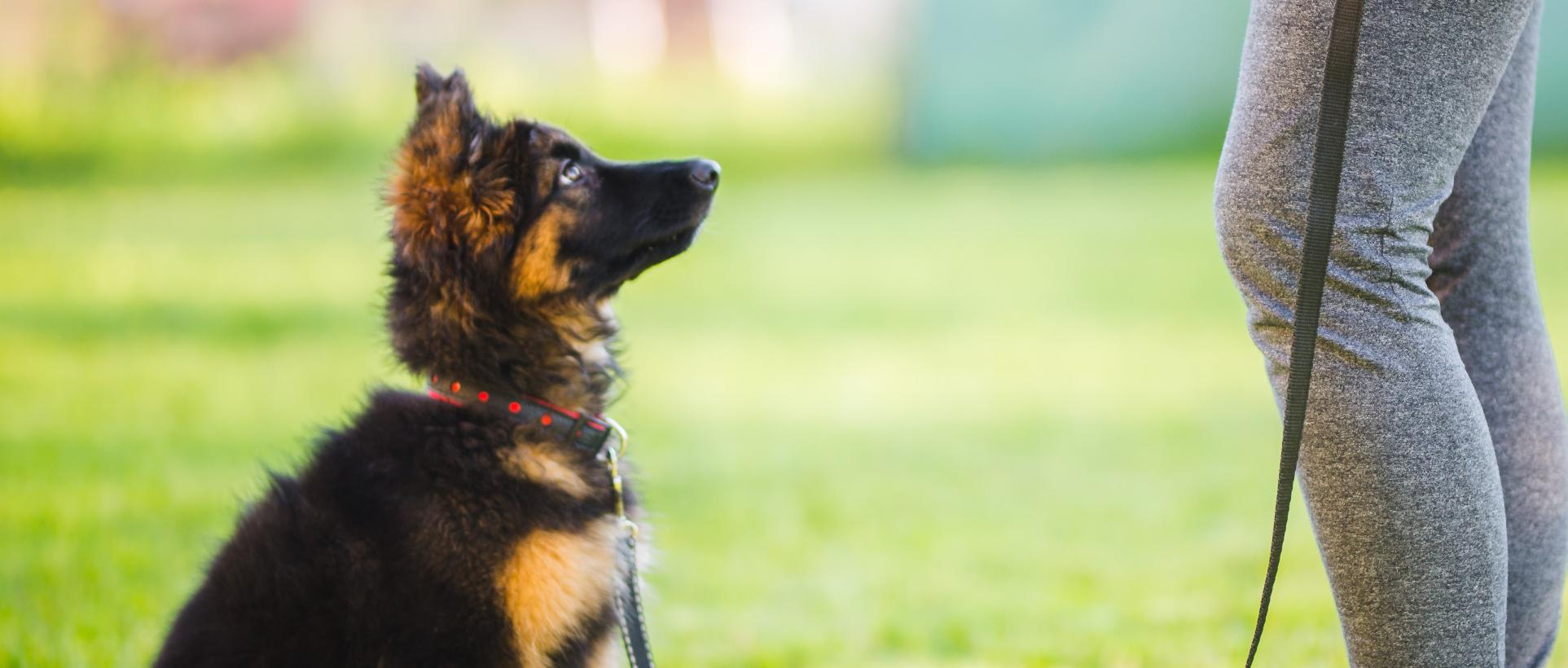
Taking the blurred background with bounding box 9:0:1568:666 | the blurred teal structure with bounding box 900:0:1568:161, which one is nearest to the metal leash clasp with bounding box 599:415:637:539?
the blurred background with bounding box 9:0:1568:666

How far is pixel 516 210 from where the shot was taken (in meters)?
2.44

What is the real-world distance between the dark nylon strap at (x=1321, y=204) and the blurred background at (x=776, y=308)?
1.32 meters

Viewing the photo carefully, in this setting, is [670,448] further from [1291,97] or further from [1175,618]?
[1291,97]

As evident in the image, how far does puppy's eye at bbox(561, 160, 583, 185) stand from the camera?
8.33 feet

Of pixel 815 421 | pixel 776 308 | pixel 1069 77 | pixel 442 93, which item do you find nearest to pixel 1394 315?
pixel 442 93

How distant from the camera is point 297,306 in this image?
25.9ft

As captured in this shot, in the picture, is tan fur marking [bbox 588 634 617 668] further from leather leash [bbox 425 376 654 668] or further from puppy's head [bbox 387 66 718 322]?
puppy's head [bbox 387 66 718 322]

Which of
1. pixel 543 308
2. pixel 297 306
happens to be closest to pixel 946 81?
pixel 297 306

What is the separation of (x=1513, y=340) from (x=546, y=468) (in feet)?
5.20

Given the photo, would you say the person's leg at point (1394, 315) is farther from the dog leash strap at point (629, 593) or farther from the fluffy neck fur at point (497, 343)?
the fluffy neck fur at point (497, 343)

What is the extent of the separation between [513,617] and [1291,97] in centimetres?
139

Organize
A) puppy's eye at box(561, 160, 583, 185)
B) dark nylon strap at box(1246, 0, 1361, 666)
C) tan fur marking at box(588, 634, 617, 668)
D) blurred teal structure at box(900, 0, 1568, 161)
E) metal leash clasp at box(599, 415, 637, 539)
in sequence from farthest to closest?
1. blurred teal structure at box(900, 0, 1568, 161)
2. puppy's eye at box(561, 160, 583, 185)
3. metal leash clasp at box(599, 415, 637, 539)
4. tan fur marking at box(588, 634, 617, 668)
5. dark nylon strap at box(1246, 0, 1361, 666)

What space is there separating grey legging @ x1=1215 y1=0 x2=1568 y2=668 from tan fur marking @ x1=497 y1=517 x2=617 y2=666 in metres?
1.17

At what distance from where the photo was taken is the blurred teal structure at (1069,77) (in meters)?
13.8
